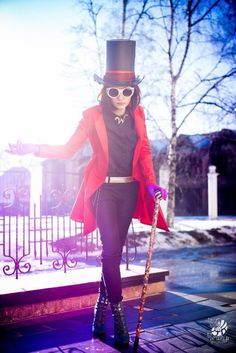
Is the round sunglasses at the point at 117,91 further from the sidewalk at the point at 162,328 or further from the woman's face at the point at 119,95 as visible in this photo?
the sidewalk at the point at 162,328

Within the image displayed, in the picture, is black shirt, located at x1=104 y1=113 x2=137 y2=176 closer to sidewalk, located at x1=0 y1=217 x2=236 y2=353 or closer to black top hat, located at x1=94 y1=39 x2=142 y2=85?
black top hat, located at x1=94 y1=39 x2=142 y2=85

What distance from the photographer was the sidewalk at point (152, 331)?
9.49 ft

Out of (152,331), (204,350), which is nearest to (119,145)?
(152,331)

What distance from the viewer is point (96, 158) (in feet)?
11.0

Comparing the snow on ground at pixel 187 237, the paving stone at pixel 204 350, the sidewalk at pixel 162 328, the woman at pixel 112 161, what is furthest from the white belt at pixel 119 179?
the snow on ground at pixel 187 237

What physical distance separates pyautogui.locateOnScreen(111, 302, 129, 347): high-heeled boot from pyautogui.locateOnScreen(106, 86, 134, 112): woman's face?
1745mm

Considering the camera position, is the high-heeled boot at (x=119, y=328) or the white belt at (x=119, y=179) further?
the white belt at (x=119, y=179)

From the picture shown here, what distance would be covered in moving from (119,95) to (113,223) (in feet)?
3.74

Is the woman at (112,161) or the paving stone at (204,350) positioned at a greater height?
the woman at (112,161)

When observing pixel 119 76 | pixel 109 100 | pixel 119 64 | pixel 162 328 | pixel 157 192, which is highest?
pixel 119 64

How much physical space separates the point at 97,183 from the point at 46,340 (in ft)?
4.52

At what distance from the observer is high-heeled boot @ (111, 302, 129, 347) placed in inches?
116

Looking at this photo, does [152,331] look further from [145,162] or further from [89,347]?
[145,162]

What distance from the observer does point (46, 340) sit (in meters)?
3.09
